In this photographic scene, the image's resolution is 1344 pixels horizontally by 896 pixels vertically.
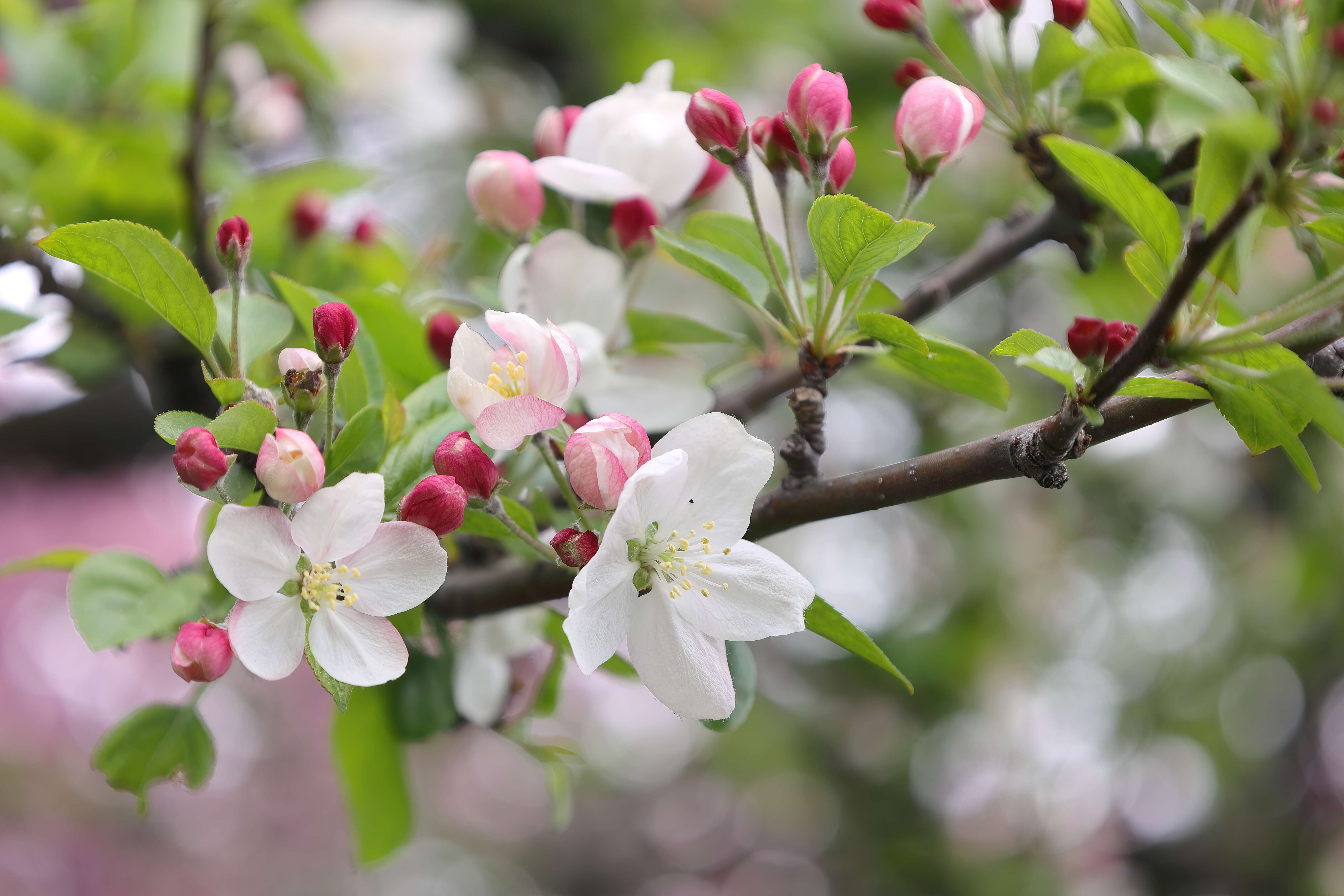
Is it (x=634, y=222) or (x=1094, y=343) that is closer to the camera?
(x=1094, y=343)

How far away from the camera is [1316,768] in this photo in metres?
2.88

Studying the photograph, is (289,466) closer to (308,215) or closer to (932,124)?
(932,124)

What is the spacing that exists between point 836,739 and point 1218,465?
121 centimetres

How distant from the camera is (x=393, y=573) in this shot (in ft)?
1.56

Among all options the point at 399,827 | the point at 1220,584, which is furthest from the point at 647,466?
the point at 1220,584

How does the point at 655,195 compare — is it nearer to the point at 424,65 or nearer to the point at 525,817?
the point at 424,65

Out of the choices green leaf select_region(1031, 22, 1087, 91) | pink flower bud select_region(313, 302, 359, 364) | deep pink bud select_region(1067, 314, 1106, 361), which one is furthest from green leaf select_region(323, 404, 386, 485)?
green leaf select_region(1031, 22, 1087, 91)

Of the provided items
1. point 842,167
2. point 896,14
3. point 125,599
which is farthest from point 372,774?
point 896,14

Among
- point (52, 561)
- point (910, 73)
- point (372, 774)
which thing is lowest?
point (372, 774)

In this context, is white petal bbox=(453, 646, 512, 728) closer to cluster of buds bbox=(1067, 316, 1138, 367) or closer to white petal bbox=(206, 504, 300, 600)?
white petal bbox=(206, 504, 300, 600)

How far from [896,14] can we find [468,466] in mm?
455

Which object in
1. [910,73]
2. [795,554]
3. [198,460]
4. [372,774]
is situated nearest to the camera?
[198,460]

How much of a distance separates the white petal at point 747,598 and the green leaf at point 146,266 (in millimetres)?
295

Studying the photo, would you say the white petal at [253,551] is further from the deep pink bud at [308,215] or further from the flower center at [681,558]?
the deep pink bud at [308,215]
